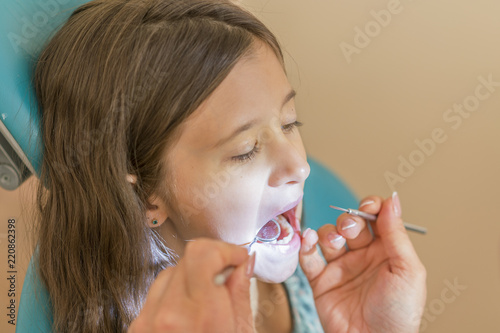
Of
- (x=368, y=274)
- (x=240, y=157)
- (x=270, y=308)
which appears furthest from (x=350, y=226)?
(x=270, y=308)

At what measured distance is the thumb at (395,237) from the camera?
2.43ft

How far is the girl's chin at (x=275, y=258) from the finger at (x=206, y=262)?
0.43 metres

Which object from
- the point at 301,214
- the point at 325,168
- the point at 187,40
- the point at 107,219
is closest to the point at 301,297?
the point at 301,214

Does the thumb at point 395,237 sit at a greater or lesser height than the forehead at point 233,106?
lesser

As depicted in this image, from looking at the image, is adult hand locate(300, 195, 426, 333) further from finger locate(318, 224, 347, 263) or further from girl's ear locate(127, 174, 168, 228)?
girl's ear locate(127, 174, 168, 228)

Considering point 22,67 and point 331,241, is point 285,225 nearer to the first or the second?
point 331,241

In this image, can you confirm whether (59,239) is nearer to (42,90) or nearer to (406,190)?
(42,90)

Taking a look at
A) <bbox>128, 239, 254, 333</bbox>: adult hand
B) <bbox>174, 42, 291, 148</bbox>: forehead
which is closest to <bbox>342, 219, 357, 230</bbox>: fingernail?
<bbox>174, 42, 291, 148</bbox>: forehead

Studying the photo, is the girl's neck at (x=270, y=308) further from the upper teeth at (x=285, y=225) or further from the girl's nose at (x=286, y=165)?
the girl's nose at (x=286, y=165)

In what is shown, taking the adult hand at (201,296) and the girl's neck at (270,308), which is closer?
the adult hand at (201,296)

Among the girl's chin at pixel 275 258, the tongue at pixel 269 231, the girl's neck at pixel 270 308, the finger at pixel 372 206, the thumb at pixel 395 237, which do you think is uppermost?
the finger at pixel 372 206

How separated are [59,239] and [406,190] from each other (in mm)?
952

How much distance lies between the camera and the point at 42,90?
0.78 meters

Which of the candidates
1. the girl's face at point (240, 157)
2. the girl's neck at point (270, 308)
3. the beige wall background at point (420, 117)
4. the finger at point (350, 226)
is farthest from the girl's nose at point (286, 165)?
the beige wall background at point (420, 117)
